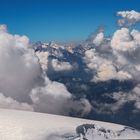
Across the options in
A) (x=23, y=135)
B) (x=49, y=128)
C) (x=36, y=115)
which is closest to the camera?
(x=23, y=135)

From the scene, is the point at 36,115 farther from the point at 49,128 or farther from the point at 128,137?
the point at 128,137

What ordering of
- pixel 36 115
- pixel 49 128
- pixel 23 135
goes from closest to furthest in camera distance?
pixel 23 135, pixel 49 128, pixel 36 115

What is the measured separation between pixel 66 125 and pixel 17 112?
25.7ft

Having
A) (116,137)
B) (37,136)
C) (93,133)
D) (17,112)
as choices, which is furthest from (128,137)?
(17,112)

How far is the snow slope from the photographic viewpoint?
42.7 metres

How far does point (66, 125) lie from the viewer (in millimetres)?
48125

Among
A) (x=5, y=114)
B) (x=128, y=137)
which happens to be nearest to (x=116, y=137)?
(x=128, y=137)

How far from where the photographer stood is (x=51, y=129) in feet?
149

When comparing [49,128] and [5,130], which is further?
[49,128]

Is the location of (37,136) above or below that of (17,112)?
below

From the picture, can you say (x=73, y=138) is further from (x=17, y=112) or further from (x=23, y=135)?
(x=17, y=112)

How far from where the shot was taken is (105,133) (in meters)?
47.7

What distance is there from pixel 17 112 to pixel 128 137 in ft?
53.2

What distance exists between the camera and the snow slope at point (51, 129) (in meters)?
42.7
